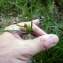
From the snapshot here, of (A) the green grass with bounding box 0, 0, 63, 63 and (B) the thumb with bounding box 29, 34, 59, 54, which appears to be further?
(A) the green grass with bounding box 0, 0, 63, 63

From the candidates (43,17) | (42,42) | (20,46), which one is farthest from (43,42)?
(43,17)

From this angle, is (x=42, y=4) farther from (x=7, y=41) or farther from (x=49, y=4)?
(x=7, y=41)

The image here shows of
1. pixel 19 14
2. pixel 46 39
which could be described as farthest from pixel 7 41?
pixel 19 14

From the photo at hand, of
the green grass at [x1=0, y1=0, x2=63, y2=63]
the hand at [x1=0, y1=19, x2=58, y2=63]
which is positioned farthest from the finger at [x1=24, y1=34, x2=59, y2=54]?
the green grass at [x1=0, y1=0, x2=63, y2=63]

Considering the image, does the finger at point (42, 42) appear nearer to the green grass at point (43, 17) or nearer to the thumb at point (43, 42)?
the thumb at point (43, 42)

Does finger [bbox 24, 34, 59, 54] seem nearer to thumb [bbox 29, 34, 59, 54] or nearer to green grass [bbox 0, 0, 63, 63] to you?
thumb [bbox 29, 34, 59, 54]

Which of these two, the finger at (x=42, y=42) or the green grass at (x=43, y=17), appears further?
the green grass at (x=43, y=17)

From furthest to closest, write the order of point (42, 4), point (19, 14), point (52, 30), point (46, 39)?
1. point (19, 14)
2. point (42, 4)
3. point (52, 30)
4. point (46, 39)

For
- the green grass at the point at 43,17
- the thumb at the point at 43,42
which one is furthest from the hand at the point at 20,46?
the green grass at the point at 43,17
